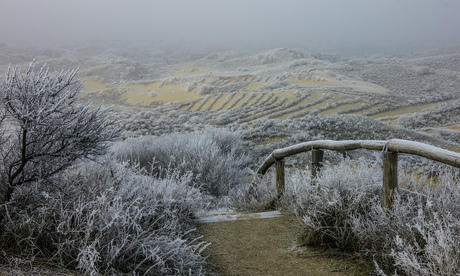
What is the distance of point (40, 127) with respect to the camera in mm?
2949

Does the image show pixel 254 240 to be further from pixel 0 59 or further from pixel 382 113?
pixel 0 59

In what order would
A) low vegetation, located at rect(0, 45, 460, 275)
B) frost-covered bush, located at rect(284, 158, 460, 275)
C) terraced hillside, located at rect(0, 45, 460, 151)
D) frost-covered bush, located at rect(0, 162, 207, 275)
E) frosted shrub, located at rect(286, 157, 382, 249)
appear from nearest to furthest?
frost-covered bush, located at rect(284, 158, 460, 275) → frost-covered bush, located at rect(0, 162, 207, 275) → low vegetation, located at rect(0, 45, 460, 275) → frosted shrub, located at rect(286, 157, 382, 249) → terraced hillside, located at rect(0, 45, 460, 151)

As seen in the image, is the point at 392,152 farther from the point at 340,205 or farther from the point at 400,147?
the point at 340,205

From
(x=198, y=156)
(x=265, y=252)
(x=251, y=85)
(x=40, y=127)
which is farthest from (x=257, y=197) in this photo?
(x=251, y=85)

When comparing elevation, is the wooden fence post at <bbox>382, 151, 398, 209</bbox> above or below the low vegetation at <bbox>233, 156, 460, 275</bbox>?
above

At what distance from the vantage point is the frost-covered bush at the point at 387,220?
222cm

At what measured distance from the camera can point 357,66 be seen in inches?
428

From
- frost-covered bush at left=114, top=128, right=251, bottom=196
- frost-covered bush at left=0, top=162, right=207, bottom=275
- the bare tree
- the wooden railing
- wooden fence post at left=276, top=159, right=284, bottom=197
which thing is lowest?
frost-covered bush at left=114, top=128, right=251, bottom=196

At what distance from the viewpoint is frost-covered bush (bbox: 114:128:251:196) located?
786 cm

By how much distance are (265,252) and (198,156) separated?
485 cm

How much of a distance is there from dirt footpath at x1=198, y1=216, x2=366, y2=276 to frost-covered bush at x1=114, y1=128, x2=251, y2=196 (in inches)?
123

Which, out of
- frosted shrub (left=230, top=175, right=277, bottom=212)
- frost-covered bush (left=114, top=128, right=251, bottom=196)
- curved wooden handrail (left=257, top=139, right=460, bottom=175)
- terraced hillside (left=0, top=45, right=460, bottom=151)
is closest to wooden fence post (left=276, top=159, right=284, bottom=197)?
frosted shrub (left=230, top=175, right=277, bottom=212)

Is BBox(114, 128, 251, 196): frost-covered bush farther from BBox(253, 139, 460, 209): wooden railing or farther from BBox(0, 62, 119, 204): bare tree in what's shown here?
BBox(253, 139, 460, 209): wooden railing

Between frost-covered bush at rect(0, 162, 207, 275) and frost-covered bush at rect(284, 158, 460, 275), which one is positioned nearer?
frost-covered bush at rect(284, 158, 460, 275)
